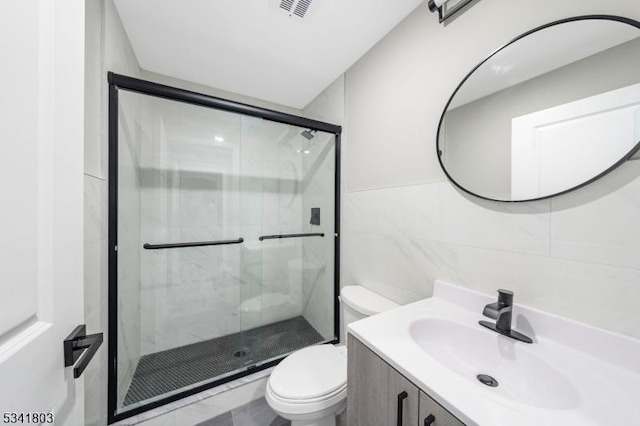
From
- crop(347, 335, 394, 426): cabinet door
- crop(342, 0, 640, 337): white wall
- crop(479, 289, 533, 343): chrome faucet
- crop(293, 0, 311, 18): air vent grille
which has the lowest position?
crop(347, 335, 394, 426): cabinet door

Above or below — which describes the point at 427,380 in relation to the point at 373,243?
below

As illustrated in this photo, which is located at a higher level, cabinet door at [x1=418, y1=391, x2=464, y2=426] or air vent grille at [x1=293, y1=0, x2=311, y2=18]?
air vent grille at [x1=293, y1=0, x2=311, y2=18]

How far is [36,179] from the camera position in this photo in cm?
40

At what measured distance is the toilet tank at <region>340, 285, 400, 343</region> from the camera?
4.07 ft

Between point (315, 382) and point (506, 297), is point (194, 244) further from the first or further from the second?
point (506, 297)

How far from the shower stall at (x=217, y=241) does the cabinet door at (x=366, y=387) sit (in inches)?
40.3

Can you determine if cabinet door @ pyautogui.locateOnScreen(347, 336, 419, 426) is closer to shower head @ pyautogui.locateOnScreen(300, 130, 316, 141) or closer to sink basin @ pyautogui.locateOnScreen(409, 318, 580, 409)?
sink basin @ pyautogui.locateOnScreen(409, 318, 580, 409)

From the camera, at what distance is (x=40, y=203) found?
41cm

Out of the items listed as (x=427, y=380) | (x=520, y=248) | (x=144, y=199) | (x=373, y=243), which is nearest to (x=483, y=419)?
(x=427, y=380)

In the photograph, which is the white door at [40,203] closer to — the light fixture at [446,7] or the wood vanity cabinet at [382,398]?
the wood vanity cabinet at [382,398]

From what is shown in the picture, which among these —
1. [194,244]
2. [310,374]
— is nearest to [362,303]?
[310,374]

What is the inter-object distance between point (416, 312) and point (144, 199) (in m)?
1.80

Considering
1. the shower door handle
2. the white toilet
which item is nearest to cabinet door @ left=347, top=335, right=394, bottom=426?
the white toilet

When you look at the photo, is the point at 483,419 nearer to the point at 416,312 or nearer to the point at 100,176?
the point at 416,312
